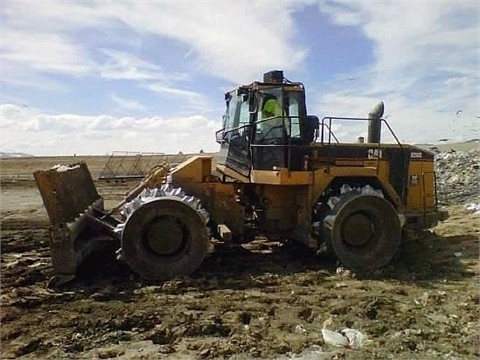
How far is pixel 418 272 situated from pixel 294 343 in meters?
3.33

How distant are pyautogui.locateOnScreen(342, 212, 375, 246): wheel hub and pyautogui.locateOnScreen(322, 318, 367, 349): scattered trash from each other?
249 centimetres

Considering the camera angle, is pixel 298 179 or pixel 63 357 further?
pixel 298 179

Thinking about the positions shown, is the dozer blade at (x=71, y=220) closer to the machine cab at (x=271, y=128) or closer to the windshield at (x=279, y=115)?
the machine cab at (x=271, y=128)

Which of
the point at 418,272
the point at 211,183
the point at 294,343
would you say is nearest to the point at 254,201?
the point at 211,183

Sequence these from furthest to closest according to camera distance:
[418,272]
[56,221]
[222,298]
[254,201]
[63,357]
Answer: [254,201], [418,272], [56,221], [222,298], [63,357]

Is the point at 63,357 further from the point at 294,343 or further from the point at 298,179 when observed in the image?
the point at 298,179

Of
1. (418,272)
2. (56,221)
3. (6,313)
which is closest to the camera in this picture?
(6,313)

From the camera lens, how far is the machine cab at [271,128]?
292 inches

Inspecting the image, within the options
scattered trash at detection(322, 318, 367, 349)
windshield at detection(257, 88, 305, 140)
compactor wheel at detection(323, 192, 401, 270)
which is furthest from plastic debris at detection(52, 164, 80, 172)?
scattered trash at detection(322, 318, 367, 349)

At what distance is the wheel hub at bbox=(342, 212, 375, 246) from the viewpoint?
7.23 m

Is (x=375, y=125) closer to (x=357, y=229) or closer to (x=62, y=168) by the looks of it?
(x=357, y=229)

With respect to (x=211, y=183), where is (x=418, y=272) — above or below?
below

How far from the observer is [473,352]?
4.38m

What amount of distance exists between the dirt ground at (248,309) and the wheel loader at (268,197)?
1.27 ft
